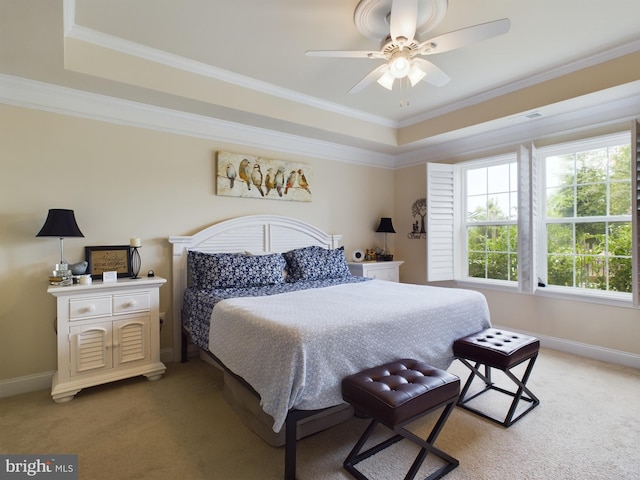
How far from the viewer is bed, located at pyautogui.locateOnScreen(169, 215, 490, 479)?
1.66m

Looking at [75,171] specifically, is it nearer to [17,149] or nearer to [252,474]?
[17,149]

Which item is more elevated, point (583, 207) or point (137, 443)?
point (583, 207)

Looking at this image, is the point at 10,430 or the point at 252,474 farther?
the point at 10,430

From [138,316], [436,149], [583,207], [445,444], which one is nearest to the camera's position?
[445,444]

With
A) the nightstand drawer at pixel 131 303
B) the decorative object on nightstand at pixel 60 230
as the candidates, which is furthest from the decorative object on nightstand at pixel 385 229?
the decorative object on nightstand at pixel 60 230

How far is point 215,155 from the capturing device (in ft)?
11.5

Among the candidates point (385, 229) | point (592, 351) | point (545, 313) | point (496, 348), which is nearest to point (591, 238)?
point (545, 313)

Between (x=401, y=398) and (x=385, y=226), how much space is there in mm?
3335

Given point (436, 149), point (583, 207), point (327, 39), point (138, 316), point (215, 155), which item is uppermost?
point (327, 39)

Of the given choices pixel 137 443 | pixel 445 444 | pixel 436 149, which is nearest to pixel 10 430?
pixel 137 443

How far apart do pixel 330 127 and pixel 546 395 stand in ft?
10.5

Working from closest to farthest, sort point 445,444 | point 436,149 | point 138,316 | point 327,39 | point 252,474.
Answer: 1. point 252,474
2. point 445,444
3. point 327,39
4. point 138,316
5. point 436,149

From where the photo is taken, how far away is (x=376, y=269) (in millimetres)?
4355

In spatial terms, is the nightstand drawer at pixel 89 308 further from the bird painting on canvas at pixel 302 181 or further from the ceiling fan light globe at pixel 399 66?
the ceiling fan light globe at pixel 399 66
